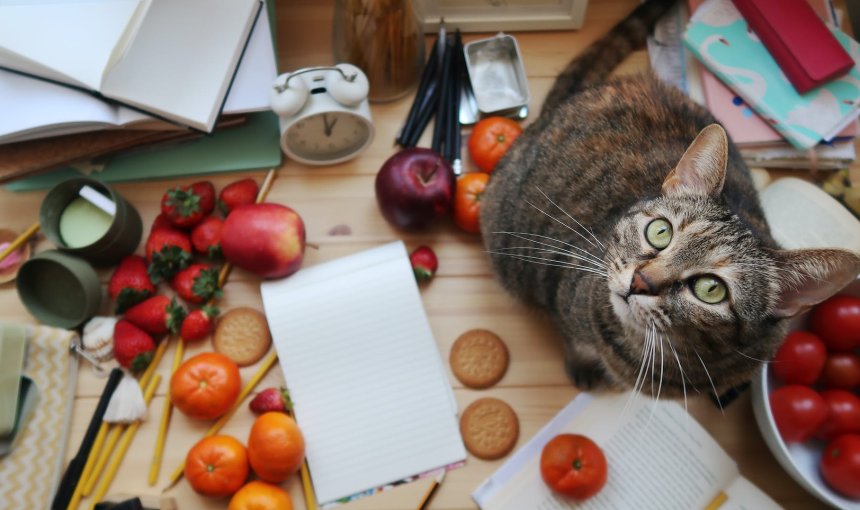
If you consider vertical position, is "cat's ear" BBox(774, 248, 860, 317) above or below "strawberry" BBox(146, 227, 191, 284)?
above

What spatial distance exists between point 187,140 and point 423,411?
2.17 ft

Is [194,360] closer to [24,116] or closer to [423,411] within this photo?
[423,411]

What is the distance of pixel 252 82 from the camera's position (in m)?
1.17

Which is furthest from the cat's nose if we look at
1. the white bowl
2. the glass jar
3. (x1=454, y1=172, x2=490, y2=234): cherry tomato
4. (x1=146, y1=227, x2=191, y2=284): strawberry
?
(x1=146, y1=227, x2=191, y2=284): strawberry

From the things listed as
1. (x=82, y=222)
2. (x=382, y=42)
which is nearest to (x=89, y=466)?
(x=82, y=222)

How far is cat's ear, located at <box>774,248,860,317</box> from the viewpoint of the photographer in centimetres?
67

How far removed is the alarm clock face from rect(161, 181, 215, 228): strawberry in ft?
0.60

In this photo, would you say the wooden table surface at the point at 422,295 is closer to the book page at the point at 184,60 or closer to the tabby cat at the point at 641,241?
the tabby cat at the point at 641,241

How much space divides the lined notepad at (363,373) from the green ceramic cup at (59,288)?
0.28 metres

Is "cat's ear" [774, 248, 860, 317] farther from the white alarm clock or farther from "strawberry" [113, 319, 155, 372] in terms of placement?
"strawberry" [113, 319, 155, 372]

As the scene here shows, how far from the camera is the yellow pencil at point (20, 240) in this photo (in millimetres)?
1142

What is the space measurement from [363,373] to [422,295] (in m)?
0.18

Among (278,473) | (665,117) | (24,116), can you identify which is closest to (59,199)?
(24,116)

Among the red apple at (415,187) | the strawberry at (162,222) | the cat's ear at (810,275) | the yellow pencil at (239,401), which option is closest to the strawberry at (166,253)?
the strawberry at (162,222)
